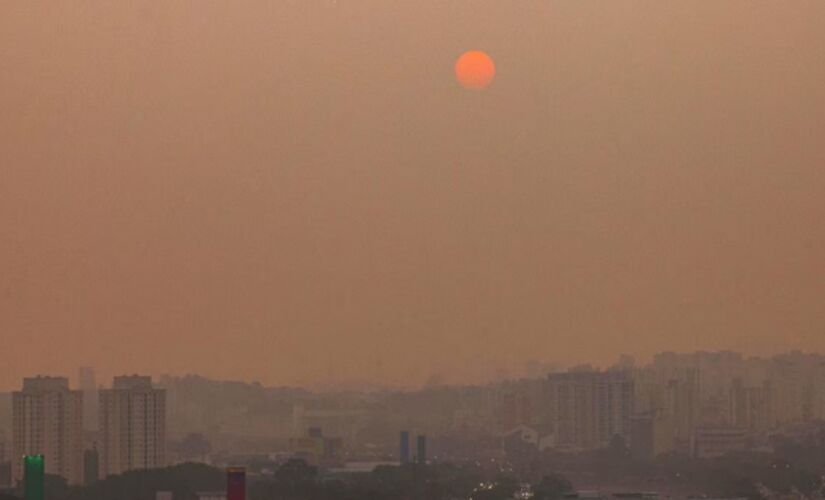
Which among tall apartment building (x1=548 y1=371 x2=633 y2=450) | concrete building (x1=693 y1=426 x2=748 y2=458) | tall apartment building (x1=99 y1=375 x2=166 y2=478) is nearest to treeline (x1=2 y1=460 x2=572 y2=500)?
tall apartment building (x1=99 y1=375 x2=166 y2=478)

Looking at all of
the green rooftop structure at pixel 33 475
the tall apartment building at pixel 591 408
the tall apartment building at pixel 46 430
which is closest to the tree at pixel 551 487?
the tall apartment building at pixel 591 408

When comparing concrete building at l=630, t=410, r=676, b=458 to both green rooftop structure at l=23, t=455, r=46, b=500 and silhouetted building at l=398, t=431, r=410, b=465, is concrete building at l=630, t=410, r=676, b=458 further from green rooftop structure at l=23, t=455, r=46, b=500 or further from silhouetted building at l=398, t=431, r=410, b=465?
green rooftop structure at l=23, t=455, r=46, b=500

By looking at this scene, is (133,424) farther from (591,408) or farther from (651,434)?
(651,434)

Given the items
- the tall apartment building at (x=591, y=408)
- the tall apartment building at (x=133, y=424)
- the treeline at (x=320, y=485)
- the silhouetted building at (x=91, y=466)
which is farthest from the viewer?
the tall apartment building at (x=591, y=408)

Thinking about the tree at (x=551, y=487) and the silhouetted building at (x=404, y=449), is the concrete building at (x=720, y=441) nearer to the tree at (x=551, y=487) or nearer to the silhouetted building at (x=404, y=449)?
the tree at (x=551, y=487)

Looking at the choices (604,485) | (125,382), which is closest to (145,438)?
(125,382)

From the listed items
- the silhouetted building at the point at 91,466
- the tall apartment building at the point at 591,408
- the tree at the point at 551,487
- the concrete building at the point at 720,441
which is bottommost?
the tree at the point at 551,487
